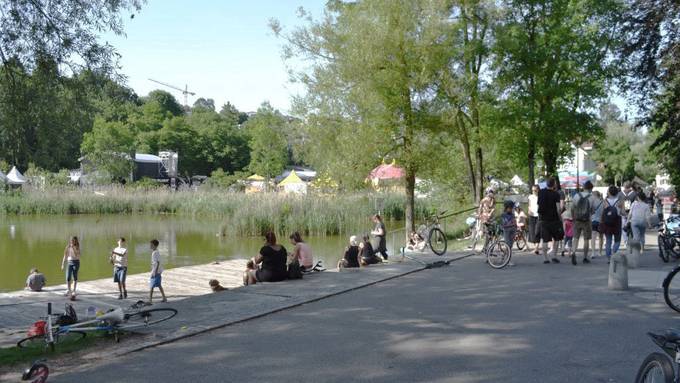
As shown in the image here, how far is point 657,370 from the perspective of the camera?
178 inches

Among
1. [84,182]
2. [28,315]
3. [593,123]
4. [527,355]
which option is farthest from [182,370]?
[84,182]

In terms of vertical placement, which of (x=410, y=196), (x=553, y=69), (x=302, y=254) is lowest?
(x=302, y=254)

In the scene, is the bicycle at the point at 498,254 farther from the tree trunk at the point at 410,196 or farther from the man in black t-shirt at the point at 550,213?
the tree trunk at the point at 410,196

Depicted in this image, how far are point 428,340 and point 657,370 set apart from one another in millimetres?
3475

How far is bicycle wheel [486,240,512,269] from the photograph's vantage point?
551 inches

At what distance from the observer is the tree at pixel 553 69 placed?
2230cm

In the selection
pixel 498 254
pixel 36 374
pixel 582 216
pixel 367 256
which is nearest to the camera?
pixel 36 374

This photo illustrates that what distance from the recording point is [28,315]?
41.2ft

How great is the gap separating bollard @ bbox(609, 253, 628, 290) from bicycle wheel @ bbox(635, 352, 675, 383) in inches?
260

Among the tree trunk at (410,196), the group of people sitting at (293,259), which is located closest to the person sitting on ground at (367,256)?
the group of people sitting at (293,259)

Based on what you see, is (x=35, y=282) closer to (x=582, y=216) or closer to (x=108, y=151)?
(x=582, y=216)

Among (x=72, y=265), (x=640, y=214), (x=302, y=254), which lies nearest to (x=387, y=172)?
(x=302, y=254)

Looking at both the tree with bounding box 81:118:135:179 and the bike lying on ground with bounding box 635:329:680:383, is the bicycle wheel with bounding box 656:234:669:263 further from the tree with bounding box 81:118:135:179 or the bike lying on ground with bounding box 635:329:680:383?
the tree with bounding box 81:118:135:179

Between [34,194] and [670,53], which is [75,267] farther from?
[34,194]
